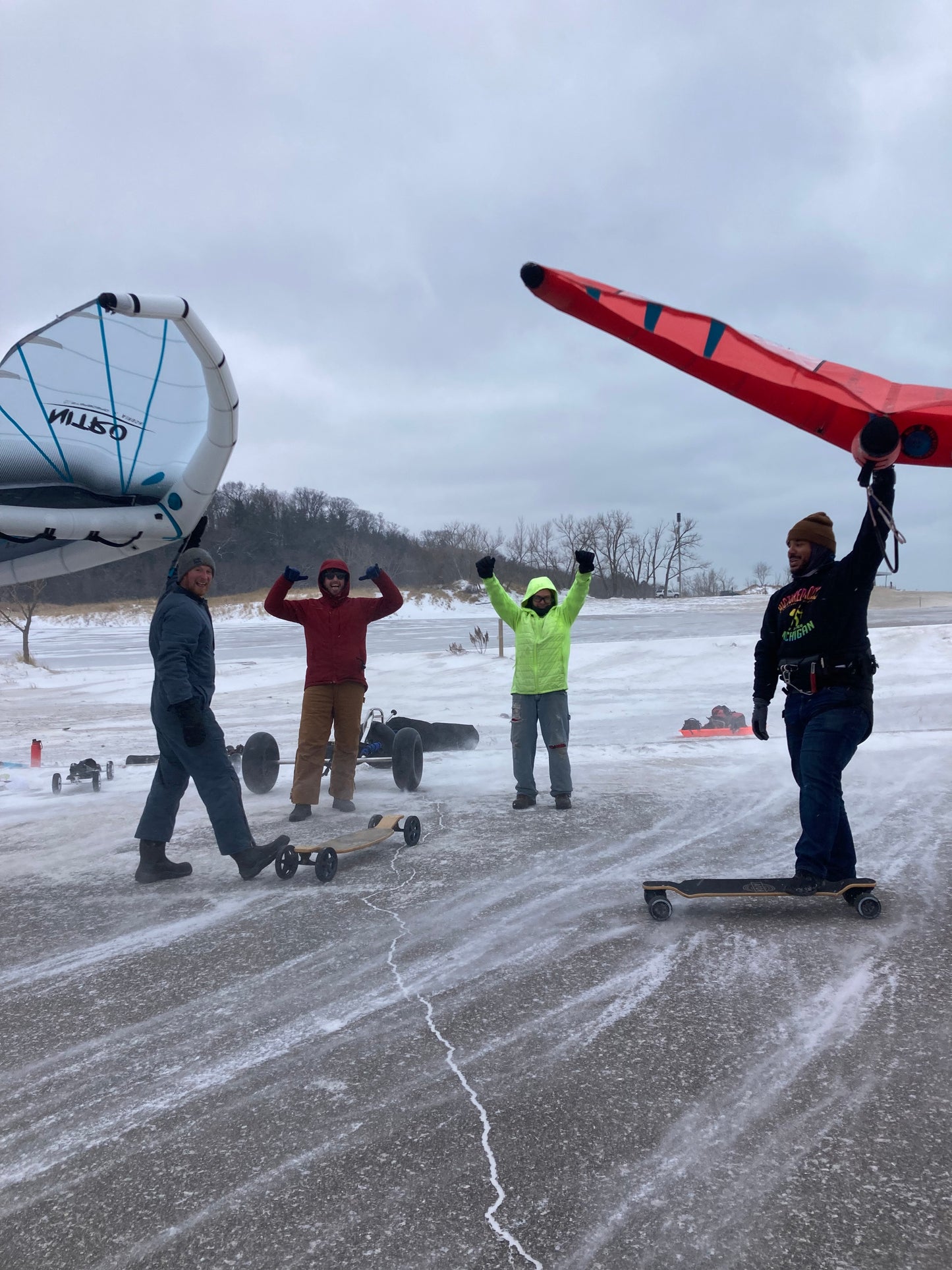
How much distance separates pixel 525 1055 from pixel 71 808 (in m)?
5.69

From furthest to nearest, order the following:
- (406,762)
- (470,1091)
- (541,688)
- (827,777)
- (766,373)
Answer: (406,762) < (541,688) < (827,777) < (766,373) < (470,1091)

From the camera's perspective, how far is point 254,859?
530 centimetres

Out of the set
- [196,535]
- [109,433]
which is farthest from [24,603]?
[109,433]

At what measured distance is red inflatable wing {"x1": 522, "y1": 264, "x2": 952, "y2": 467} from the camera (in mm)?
3969

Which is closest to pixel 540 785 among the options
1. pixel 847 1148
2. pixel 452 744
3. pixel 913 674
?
pixel 452 744

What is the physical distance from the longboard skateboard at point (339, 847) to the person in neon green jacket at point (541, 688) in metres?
1.35

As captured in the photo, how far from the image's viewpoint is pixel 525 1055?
306 centimetres

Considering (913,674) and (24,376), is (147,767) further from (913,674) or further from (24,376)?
(913,674)

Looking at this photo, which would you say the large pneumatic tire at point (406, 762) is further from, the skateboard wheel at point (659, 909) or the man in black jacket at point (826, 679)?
the man in black jacket at point (826, 679)

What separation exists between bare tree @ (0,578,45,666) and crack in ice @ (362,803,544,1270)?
20.8 meters

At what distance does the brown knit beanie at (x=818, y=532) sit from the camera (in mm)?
4707

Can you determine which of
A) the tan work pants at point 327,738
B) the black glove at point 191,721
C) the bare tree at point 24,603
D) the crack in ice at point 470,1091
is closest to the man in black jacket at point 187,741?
the black glove at point 191,721

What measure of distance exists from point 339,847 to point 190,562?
1997mm

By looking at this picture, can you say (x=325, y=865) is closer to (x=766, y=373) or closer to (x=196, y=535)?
(x=196, y=535)
